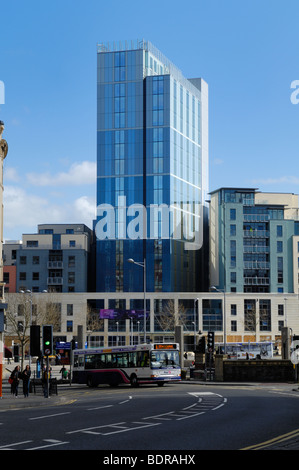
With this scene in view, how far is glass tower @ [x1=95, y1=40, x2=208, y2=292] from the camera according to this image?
438ft

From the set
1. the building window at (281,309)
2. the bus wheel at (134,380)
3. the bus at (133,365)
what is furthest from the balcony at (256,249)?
the bus wheel at (134,380)

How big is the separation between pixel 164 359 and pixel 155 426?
25768 mm

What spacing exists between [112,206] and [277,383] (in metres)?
87.4

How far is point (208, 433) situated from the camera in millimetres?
19203

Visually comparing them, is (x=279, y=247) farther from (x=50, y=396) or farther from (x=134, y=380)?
(x=50, y=396)

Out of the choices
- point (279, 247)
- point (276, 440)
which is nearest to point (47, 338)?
point (276, 440)

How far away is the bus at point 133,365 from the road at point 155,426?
14.4m

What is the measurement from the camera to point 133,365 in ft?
157

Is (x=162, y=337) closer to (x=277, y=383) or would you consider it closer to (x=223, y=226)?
(x=223, y=226)

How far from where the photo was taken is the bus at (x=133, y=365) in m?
46.8

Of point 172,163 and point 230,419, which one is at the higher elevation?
point 172,163

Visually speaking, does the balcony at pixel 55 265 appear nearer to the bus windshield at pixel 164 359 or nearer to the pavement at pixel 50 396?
the pavement at pixel 50 396

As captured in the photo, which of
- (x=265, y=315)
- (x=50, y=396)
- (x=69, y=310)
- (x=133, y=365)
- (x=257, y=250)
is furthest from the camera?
(x=257, y=250)
